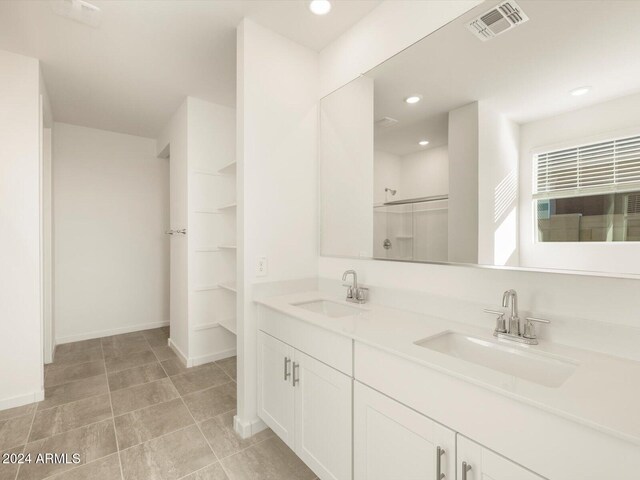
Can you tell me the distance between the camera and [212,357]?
313cm

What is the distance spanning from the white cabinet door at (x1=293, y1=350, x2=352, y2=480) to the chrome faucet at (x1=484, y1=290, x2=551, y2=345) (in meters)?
0.66

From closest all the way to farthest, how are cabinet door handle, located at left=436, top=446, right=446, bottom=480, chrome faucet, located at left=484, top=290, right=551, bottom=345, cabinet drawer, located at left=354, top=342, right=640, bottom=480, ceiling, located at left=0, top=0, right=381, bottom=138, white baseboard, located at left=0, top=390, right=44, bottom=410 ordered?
1. cabinet drawer, located at left=354, top=342, right=640, bottom=480
2. cabinet door handle, located at left=436, top=446, right=446, bottom=480
3. chrome faucet, located at left=484, top=290, right=551, bottom=345
4. ceiling, located at left=0, top=0, right=381, bottom=138
5. white baseboard, located at left=0, top=390, right=44, bottom=410

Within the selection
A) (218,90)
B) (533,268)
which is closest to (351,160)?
(533,268)

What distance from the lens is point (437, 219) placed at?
5.32ft

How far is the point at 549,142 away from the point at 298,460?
200cm

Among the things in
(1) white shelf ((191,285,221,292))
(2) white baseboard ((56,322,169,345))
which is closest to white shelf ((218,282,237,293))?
(1) white shelf ((191,285,221,292))

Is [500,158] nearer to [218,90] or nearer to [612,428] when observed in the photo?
[612,428]

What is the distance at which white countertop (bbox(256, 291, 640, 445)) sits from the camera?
73 centimetres

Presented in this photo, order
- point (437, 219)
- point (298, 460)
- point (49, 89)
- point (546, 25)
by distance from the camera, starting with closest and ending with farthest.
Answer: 1. point (546, 25)
2. point (437, 219)
3. point (298, 460)
4. point (49, 89)

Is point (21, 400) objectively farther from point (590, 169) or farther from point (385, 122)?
point (590, 169)

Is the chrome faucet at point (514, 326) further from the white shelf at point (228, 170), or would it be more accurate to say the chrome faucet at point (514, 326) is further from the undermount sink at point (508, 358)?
the white shelf at point (228, 170)

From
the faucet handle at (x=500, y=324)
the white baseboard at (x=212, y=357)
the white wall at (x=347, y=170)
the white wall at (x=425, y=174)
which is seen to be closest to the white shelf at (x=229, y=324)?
the white baseboard at (x=212, y=357)

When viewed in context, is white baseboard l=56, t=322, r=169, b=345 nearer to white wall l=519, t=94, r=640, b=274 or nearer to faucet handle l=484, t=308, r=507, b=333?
Result: faucet handle l=484, t=308, r=507, b=333

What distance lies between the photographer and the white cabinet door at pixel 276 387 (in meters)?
1.67
